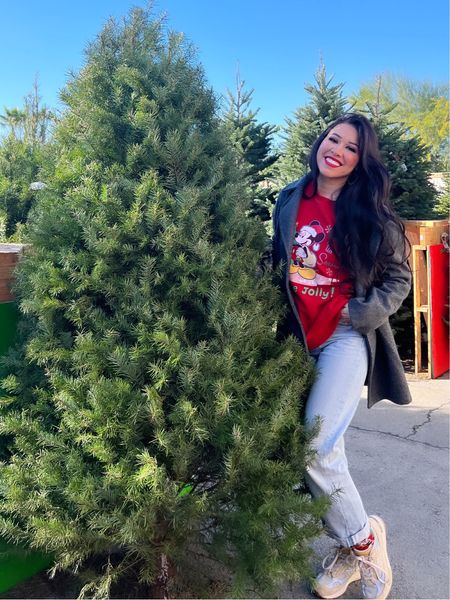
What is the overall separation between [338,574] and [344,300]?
116 cm

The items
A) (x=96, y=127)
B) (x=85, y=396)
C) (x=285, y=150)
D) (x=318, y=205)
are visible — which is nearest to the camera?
(x=85, y=396)

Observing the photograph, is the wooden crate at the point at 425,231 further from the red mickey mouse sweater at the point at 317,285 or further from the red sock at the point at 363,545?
the red sock at the point at 363,545

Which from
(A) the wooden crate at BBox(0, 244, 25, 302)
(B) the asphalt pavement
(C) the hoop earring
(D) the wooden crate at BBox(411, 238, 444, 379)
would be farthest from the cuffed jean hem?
(D) the wooden crate at BBox(411, 238, 444, 379)

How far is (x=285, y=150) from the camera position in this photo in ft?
21.9

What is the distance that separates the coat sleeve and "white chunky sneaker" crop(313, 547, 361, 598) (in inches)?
38.6

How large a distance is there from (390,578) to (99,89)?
89.8 inches

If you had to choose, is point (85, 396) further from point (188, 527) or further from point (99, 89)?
point (99, 89)

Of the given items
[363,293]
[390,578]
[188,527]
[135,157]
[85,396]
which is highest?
[135,157]

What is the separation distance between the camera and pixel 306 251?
2324mm

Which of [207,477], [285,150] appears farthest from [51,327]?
[285,150]

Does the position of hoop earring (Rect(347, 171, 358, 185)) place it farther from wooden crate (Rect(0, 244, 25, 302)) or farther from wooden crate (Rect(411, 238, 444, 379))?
wooden crate (Rect(411, 238, 444, 379))

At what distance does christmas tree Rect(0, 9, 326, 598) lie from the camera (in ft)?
5.49

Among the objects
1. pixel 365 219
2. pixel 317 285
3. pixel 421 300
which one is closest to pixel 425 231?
pixel 421 300

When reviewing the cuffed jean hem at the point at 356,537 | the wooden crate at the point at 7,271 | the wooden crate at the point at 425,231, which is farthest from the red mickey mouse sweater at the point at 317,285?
the wooden crate at the point at 425,231
